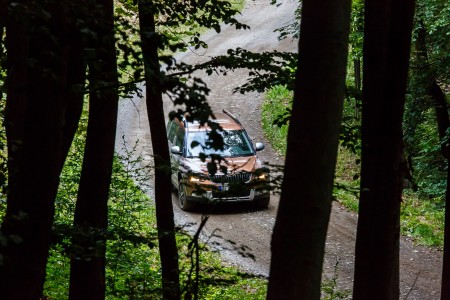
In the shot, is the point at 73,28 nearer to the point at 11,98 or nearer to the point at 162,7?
the point at 11,98

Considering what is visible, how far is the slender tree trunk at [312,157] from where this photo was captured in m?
4.58

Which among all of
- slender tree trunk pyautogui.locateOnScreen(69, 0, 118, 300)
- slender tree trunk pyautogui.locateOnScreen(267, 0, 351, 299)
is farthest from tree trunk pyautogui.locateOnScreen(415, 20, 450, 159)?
slender tree trunk pyautogui.locateOnScreen(267, 0, 351, 299)

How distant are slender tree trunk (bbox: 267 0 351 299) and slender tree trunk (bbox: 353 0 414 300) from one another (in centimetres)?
291

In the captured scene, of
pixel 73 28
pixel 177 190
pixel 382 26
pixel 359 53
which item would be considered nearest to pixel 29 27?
pixel 73 28

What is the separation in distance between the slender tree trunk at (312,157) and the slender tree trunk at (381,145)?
2.91 meters

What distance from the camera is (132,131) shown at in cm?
2652

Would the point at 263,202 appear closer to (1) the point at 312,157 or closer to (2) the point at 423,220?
(2) the point at 423,220

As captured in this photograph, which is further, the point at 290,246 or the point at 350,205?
the point at 350,205

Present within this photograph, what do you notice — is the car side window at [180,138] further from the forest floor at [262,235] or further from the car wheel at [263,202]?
the car wheel at [263,202]

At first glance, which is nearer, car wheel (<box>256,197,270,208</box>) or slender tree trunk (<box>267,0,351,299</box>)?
slender tree trunk (<box>267,0,351,299</box>)

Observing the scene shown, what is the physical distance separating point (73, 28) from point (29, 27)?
0.50 metres

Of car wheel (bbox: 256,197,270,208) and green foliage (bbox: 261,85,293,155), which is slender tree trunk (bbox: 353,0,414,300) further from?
green foliage (bbox: 261,85,293,155)

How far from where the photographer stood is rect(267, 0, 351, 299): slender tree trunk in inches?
180

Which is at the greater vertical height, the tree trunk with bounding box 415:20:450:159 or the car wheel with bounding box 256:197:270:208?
the tree trunk with bounding box 415:20:450:159
